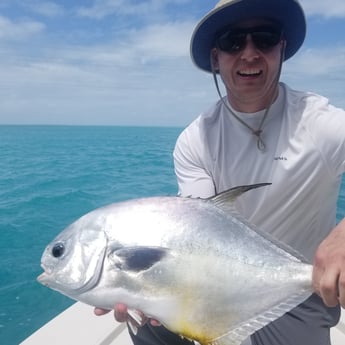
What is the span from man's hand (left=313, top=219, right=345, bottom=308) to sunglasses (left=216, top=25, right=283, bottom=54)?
109 centimetres

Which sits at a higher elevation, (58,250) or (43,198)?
(58,250)

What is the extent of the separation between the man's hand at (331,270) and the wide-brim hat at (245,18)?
124 cm

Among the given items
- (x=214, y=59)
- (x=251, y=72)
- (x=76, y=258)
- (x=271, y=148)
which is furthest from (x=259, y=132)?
(x=76, y=258)

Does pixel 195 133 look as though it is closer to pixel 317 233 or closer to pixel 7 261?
pixel 317 233

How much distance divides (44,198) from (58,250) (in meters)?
9.75

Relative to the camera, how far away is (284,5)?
1.96m

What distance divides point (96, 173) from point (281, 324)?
13.8 meters

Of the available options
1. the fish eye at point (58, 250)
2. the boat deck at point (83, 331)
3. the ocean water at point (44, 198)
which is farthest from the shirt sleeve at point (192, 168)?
the ocean water at point (44, 198)

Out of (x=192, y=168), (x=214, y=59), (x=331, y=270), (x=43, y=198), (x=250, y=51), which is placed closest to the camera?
(x=331, y=270)

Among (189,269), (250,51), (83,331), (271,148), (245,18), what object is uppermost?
(245,18)

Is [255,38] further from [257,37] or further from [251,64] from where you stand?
[251,64]

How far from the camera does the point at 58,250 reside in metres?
1.46

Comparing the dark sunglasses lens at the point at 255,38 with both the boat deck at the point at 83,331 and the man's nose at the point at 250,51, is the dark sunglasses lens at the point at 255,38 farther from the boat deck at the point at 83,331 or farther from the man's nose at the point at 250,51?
the boat deck at the point at 83,331

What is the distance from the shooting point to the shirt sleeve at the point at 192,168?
1.92m
